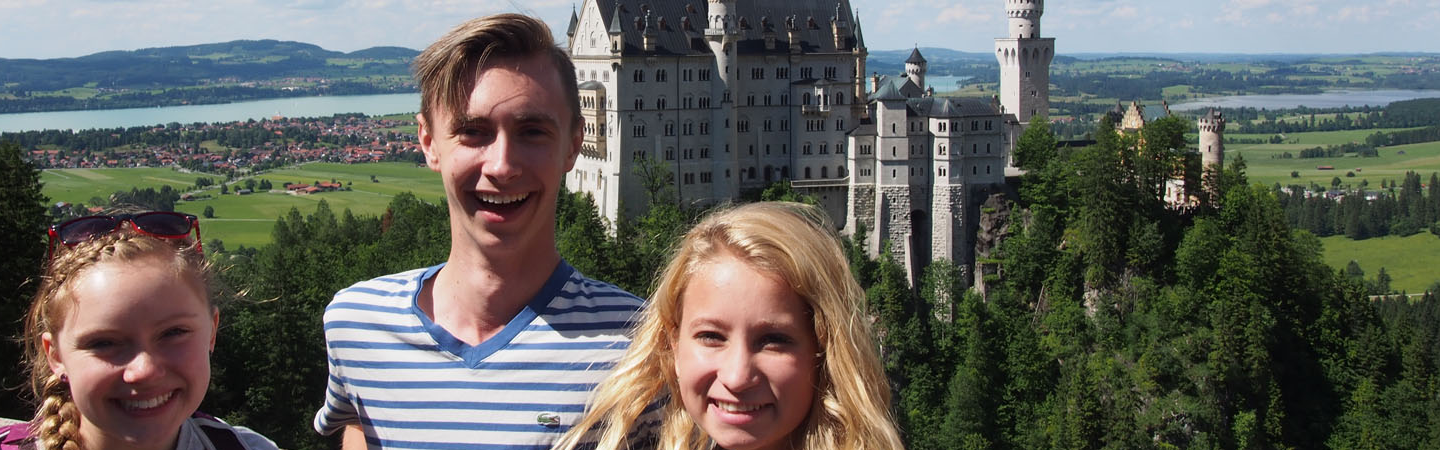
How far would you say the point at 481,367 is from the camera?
759 cm

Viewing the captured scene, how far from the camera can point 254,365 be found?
39.5 meters

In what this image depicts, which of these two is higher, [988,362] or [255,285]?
[255,285]

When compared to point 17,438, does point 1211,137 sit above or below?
above

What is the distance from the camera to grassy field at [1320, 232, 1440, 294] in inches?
4656

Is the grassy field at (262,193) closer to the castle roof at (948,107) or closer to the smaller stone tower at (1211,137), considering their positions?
the castle roof at (948,107)

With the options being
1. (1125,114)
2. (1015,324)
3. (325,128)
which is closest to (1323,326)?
(1015,324)

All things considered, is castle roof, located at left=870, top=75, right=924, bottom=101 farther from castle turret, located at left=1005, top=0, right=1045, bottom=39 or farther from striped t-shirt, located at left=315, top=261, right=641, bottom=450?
striped t-shirt, located at left=315, top=261, right=641, bottom=450

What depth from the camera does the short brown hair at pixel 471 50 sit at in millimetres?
→ 7391

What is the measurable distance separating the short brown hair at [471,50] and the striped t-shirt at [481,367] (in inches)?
46.9

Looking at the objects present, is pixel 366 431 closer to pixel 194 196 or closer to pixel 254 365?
pixel 254 365

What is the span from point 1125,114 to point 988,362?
3005 cm

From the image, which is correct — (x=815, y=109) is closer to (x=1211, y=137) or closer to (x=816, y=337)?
(x=1211, y=137)

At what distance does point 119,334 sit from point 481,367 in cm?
187

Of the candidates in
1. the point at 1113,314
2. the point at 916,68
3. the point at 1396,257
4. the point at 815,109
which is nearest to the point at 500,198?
the point at 1113,314
